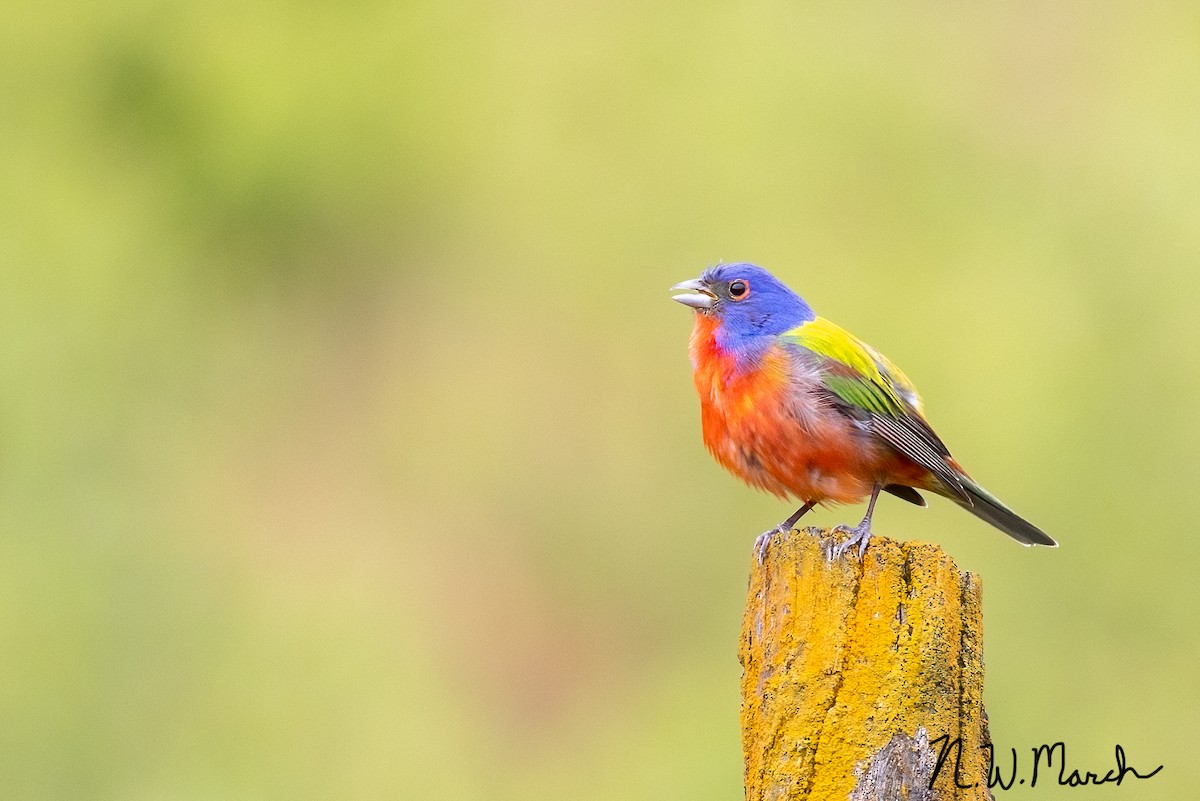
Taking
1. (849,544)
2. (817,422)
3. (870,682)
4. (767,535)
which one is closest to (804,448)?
(817,422)

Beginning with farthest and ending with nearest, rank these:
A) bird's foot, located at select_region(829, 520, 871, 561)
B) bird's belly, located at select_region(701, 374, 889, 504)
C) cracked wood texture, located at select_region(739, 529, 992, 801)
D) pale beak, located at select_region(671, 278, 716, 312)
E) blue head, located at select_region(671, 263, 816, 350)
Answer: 1. pale beak, located at select_region(671, 278, 716, 312)
2. blue head, located at select_region(671, 263, 816, 350)
3. bird's belly, located at select_region(701, 374, 889, 504)
4. bird's foot, located at select_region(829, 520, 871, 561)
5. cracked wood texture, located at select_region(739, 529, 992, 801)

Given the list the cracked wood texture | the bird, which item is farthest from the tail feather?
the cracked wood texture

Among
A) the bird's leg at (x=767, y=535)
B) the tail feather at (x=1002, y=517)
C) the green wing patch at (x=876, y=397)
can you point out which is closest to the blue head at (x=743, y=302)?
the green wing patch at (x=876, y=397)

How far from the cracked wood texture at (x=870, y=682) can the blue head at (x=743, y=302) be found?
7.27 ft

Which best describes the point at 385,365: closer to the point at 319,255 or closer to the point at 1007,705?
the point at 319,255

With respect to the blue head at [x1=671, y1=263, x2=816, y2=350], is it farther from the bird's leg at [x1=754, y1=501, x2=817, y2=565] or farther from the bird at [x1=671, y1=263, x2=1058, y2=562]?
the bird's leg at [x1=754, y1=501, x2=817, y2=565]

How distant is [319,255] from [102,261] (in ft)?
9.00

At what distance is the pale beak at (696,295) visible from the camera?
5953 mm

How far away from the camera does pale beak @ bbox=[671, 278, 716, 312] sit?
595cm

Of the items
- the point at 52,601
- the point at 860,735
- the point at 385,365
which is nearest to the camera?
the point at 860,735

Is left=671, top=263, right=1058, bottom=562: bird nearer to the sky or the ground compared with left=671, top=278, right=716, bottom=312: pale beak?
nearer to the ground

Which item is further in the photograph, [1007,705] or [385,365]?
[385,365]

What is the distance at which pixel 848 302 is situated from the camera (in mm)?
12398

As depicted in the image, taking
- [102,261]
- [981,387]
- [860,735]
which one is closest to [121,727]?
[102,261]
